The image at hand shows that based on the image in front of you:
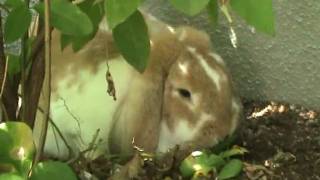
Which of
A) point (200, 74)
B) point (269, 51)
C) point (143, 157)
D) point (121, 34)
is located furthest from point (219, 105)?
point (121, 34)

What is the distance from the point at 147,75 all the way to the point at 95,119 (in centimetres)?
19

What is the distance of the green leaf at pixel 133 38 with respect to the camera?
1389 mm

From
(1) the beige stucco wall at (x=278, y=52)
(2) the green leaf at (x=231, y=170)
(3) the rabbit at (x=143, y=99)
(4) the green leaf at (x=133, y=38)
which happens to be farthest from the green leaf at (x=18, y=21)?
(1) the beige stucco wall at (x=278, y=52)

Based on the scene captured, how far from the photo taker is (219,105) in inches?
84.0

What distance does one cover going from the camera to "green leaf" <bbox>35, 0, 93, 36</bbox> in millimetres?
1346

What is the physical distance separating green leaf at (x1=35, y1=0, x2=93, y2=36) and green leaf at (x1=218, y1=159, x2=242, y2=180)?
79cm

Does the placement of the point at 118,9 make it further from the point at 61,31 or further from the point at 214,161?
the point at 214,161

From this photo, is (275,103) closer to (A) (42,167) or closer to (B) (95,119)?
(B) (95,119)

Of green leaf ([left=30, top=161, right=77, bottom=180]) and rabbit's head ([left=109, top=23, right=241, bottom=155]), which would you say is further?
rabbit's head ([left=109, top=23, right=241, bottom=155])

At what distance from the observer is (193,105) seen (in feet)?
6.98

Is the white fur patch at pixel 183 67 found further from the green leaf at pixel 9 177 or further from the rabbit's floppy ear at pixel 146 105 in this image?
the green leaf at pixel 9 177

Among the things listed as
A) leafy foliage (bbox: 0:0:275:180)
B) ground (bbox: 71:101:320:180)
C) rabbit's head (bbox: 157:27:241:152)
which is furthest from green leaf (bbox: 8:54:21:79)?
rabbit's head (bbox: 157:27:241:152)

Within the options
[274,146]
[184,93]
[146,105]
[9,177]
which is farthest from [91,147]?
[9,177]

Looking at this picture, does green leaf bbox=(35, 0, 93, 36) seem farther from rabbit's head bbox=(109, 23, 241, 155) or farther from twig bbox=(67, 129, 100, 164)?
rabbit's head bbox=(109, 23, 241, 155)
